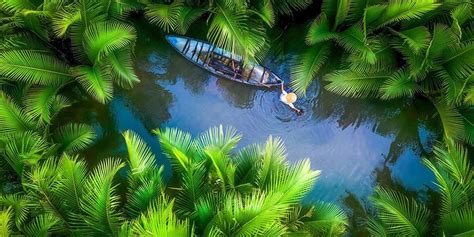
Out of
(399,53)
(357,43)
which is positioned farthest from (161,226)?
(399,53)

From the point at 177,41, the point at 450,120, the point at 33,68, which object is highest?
the point at 450,120

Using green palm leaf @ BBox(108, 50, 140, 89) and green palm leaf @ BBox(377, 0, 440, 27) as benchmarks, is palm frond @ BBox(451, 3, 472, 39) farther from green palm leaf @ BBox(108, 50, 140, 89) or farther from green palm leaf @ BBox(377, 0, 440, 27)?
green palm leaf @ BBox(108, 50, 140, 89)

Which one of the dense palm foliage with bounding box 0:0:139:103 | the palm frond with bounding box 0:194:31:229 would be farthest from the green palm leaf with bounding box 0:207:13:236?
the dense palm foliage with bounding box 0:0:139:103

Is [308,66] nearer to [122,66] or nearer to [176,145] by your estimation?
[176,145]

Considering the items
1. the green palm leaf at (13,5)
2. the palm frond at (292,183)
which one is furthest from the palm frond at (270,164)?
the green palm leaf at (13,5)

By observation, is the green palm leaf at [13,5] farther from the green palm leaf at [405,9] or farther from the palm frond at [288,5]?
the green palm leaf at [405,9]

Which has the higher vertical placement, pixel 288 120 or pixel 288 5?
pixel 288 5
